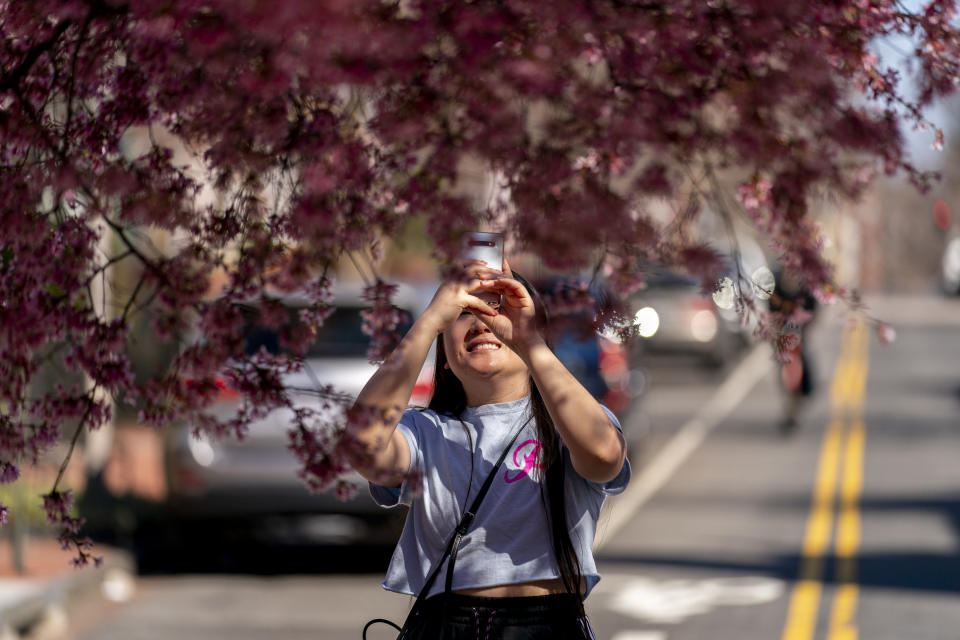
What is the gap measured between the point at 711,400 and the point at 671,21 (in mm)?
21560

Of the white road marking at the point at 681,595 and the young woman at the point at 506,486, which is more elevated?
the white road marking at the point at 681,595

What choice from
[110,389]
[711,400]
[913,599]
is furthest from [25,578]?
[711,400]

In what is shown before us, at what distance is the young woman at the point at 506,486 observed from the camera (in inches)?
125

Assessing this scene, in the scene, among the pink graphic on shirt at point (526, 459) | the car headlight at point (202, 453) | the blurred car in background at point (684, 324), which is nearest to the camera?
the pink graphic on shirt at point (526, 459)

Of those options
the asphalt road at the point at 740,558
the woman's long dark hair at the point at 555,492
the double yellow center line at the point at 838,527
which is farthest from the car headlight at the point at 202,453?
the woman's long dark hair at the point at 555,492

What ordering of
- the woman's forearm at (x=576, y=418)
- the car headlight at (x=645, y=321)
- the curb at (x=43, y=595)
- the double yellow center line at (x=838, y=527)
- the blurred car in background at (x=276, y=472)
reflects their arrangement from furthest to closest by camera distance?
the blurred car in background at (x=276, y=472) < the double yellow center line at (x=838, y=527) < the curb at (x=43, y=595) < the woman's forearm at (x=576, y=418) < the car headlight at (x=645, y=321)

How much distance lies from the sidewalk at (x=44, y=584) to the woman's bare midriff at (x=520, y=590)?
209 inches

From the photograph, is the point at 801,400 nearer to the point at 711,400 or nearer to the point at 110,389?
the point at 711,400

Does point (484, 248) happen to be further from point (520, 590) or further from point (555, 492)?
point (520, 590)

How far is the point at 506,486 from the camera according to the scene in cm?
339

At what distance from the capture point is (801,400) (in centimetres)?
1902

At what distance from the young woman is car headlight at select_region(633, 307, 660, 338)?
0.71 feet

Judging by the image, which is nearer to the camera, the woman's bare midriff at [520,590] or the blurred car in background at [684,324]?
the woman's bare midriff at [520,590]

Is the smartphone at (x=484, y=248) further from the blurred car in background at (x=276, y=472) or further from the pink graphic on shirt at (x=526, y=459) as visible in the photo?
the blurred car in background at (x=276, y=472)
